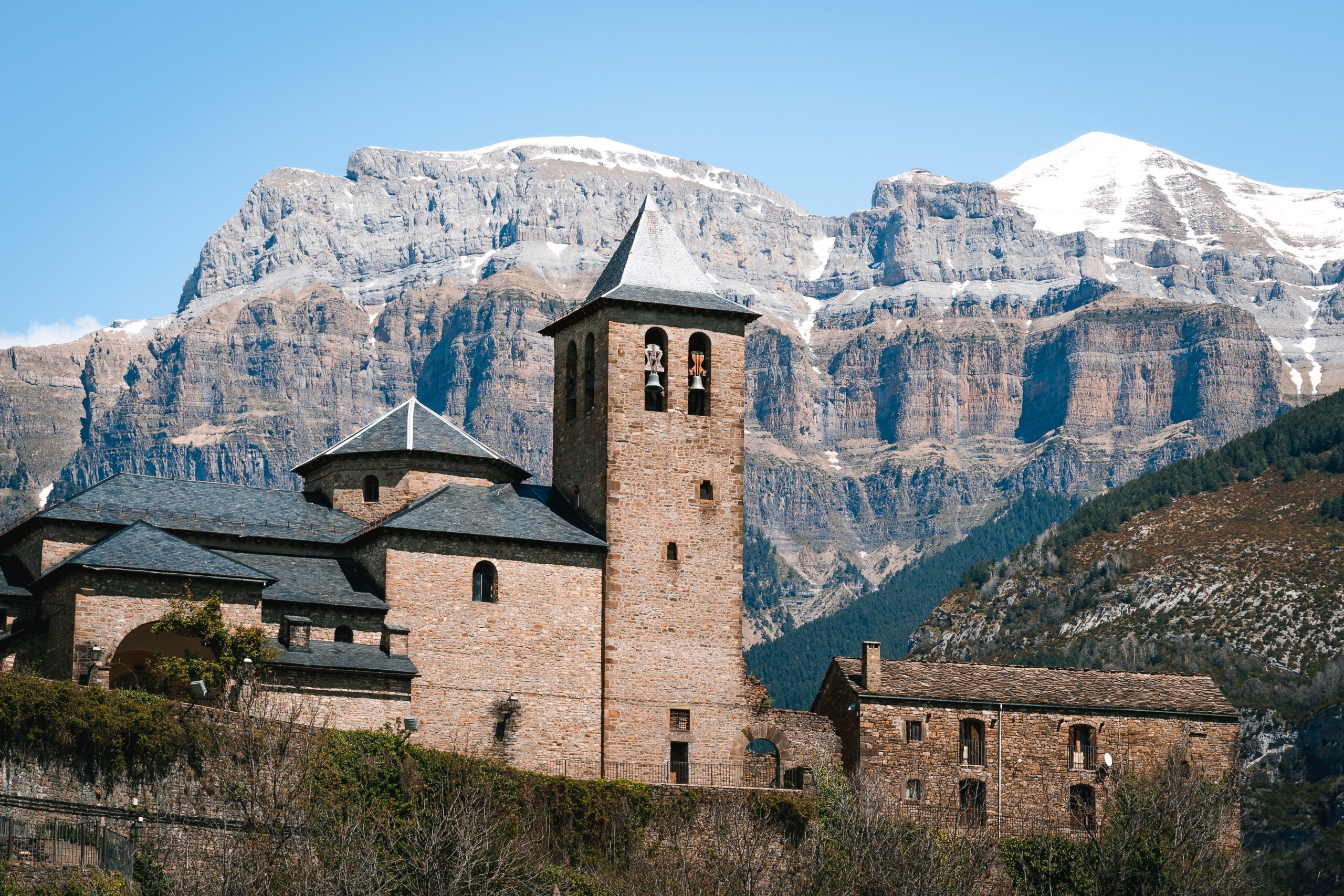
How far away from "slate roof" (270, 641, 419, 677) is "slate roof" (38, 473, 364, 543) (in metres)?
5.97

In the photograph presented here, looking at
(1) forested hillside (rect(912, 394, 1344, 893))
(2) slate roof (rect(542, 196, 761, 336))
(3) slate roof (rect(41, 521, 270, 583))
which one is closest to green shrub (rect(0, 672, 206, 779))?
(3) slate roof (rect(41, 521, 270, 583))

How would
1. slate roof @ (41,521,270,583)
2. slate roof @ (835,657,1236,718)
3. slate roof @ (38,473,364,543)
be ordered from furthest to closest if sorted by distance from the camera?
1. slate roof @ (835,657,1236,718)
2. slate roof @ (38,473,364,543)
3. slate roof @ (41,521,270,583)

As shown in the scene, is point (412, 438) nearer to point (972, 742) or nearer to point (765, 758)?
point (765, 758)

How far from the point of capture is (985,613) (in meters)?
163

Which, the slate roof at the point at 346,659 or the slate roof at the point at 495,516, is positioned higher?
the slate roof at the point at 495,516

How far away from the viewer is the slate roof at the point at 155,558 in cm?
5409

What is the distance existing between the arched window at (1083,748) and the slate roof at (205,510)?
26529mm

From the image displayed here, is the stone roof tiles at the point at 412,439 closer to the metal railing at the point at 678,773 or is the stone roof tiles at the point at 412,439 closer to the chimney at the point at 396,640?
the chimney at the point at 396,640

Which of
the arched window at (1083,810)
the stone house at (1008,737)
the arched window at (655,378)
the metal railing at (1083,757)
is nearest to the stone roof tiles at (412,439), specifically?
the arched window at (655,378)

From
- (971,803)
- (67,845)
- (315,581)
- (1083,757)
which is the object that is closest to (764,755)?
(971,803)

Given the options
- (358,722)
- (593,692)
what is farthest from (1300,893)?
(358,722)

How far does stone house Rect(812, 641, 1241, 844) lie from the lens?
64.8 metres

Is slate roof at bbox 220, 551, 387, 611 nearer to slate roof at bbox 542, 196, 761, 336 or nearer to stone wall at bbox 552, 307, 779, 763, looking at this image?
stone wall at bbox 552, 307, 779, 763

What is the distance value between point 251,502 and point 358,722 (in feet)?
37.2
